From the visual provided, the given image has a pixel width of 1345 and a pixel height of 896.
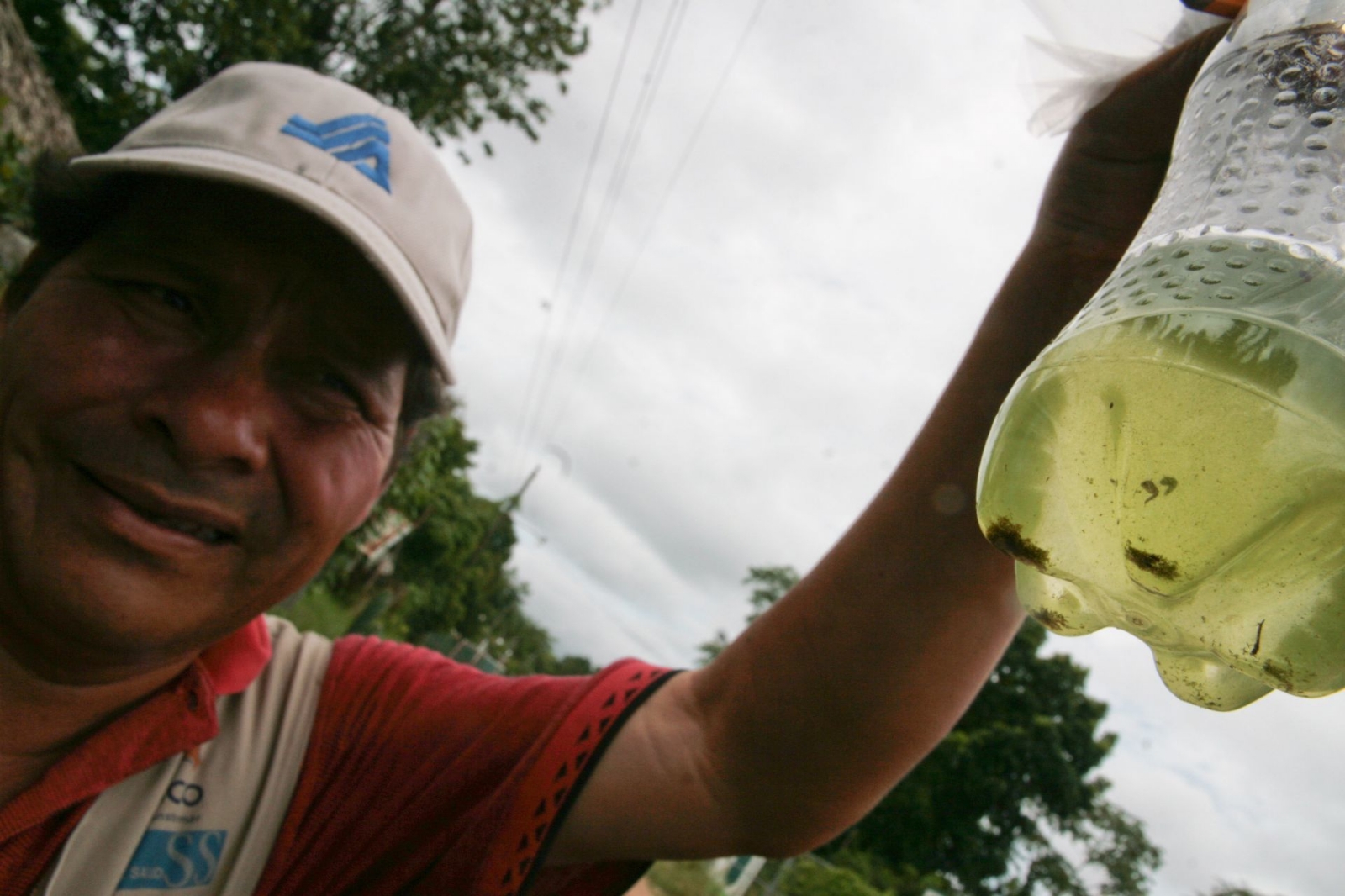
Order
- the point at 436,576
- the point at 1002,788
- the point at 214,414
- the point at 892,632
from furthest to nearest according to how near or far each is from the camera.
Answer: the point at 436,576, the point at 1002,788, the point at 214,414, the point at 892,632

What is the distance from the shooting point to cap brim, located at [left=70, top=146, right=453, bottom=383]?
1.41 metres

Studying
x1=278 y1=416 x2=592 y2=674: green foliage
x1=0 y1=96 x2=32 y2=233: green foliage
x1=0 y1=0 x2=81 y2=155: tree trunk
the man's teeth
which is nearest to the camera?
the man's teeth

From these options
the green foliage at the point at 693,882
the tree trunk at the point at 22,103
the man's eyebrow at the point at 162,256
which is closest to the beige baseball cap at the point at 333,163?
the man's eyebrow at the point at 162,256

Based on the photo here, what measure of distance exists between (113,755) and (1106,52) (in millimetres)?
2040

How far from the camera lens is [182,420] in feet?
4.35

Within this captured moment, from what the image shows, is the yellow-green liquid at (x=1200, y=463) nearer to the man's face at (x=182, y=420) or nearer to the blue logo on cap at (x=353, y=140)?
the man's face at (x=182, y=420)

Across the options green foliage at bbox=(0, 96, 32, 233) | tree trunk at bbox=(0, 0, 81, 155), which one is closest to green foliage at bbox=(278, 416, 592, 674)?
green foliage at bbox=(0, 96, 32, 233)

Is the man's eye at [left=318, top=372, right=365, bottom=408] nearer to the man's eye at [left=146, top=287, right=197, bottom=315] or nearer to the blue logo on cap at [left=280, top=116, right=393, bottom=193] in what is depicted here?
the man's eye at [left=146, top=287, right=197, bottom=315]

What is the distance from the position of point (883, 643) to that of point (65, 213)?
6.76 ft

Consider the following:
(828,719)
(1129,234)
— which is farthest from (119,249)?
(1129,234)

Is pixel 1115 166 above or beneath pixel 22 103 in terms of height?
above

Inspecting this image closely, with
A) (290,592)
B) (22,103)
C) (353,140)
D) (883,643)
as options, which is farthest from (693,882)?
(22,103)

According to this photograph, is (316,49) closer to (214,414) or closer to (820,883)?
(214,414)

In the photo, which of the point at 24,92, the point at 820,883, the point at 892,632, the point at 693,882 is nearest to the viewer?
the point at 892,632
